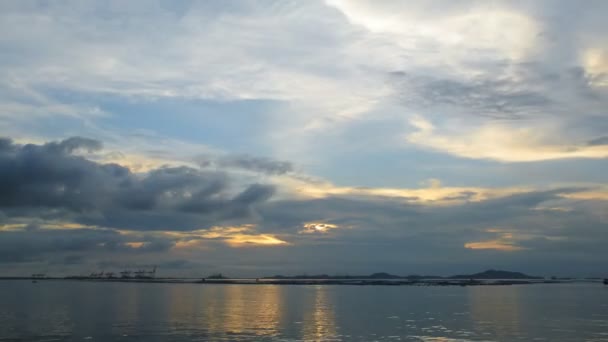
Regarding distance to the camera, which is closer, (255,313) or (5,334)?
(5,334)

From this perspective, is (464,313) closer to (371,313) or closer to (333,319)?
(371,313)

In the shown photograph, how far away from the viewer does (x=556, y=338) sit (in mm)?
60781

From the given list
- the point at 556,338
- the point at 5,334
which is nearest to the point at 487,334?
the point at 556,338

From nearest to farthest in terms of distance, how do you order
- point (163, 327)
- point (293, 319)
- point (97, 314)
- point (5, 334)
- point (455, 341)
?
1. point (455, 341)
2. point (5, 334)
3. point (163, 327)
4. point (293, 319)
5. point (97, 314)

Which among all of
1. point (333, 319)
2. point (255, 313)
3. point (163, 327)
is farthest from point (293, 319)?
point (163, 327)

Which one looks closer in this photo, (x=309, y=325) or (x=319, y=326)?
(x=319, y=326)

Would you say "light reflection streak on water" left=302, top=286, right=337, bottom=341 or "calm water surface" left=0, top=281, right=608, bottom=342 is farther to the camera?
"light reflection streak on water" left=302, top=286, right=337, bottom=341

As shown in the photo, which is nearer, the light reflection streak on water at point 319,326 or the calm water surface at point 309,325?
the calm water surface at point 309,325

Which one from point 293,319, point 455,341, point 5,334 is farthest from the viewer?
point 293,319

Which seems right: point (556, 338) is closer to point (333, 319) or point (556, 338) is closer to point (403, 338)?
point (403, 338)

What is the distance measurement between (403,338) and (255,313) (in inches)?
1566

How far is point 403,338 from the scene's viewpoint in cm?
6016

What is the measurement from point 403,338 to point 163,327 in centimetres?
3018

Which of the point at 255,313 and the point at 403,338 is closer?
the point at 403,338
